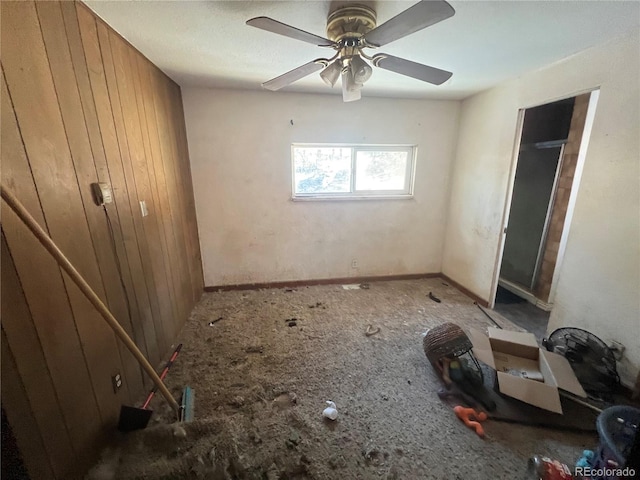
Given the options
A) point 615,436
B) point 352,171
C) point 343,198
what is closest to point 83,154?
point 343,198

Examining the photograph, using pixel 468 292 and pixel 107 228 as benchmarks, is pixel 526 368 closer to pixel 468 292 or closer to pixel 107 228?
pixel 468 292

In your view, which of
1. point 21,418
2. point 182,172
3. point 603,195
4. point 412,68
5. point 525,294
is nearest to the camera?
point 21,418

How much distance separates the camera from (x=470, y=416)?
1.51 metres

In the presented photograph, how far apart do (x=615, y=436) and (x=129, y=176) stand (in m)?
2.87

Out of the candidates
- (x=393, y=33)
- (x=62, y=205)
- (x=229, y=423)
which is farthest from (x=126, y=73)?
(x=229, y=423)

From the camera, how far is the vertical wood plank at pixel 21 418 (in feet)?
2.73

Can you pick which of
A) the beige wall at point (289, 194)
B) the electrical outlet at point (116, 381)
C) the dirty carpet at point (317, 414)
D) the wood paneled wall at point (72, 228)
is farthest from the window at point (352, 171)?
the electrical outlet at point (116, 381)

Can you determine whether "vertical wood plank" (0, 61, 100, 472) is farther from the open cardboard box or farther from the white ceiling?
the open cardboard box

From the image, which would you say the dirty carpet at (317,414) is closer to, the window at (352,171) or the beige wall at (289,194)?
the beige wall at (289,194)

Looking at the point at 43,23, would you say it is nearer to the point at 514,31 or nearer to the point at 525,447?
the point at 514,31

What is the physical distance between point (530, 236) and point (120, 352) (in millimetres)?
3941

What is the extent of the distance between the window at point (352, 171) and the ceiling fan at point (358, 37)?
1.31m

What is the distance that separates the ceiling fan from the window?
4.31 ft

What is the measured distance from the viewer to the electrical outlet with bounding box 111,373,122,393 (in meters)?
1.37
